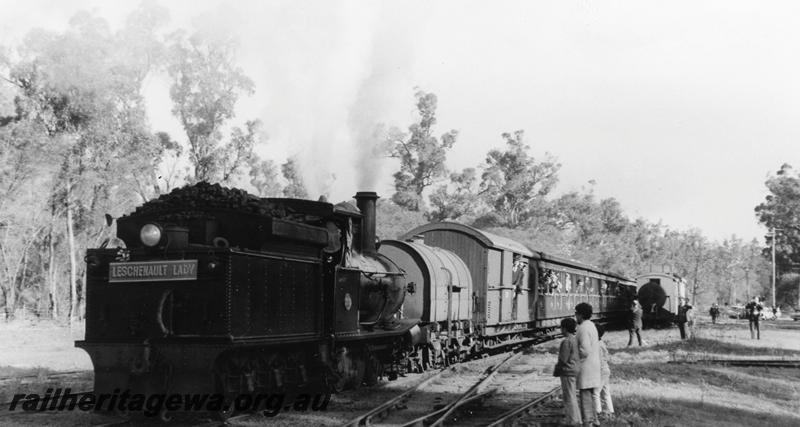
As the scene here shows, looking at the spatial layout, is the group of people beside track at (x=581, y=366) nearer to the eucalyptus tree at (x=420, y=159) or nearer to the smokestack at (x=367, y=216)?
the smokestack at (x=367, y=216)

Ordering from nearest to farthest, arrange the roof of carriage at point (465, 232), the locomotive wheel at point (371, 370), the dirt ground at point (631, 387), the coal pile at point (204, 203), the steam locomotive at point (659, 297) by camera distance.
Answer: the coal pile at point (204, 203) < the dirt ground at point (631, 387) < the locomotive wheel at point (371, 370) < the roof of carriage at point (465, 232) < the steam locomotive at point (659, 297)

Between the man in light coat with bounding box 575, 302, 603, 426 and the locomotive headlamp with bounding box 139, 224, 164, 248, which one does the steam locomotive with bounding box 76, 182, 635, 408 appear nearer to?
the locomotive headlamp with bounding box 139, 224, 164, 248

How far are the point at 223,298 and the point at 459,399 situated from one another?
4.43 m

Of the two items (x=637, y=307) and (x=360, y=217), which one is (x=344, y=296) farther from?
(x=637, y=307)

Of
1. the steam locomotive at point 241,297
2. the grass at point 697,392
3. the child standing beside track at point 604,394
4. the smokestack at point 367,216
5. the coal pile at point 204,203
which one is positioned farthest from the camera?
the smokestack at point 367,216

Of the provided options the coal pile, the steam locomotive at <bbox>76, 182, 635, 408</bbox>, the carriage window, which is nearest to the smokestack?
the steam locomotive at <bbox>76, 182, 635, 408</bbox>

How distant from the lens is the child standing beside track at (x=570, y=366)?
870cm

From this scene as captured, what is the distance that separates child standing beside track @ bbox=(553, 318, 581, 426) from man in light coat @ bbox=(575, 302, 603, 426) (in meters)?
0.07

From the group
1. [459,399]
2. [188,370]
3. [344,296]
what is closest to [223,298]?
[188,370]

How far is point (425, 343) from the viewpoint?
14031 millimetres

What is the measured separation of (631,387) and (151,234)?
8.69 m

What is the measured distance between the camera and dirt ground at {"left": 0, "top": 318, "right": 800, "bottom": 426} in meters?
9.90

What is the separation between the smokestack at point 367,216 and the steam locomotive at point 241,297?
0.02m

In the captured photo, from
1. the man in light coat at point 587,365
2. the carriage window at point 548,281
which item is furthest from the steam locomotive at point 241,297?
the carriage window at point 548,281
